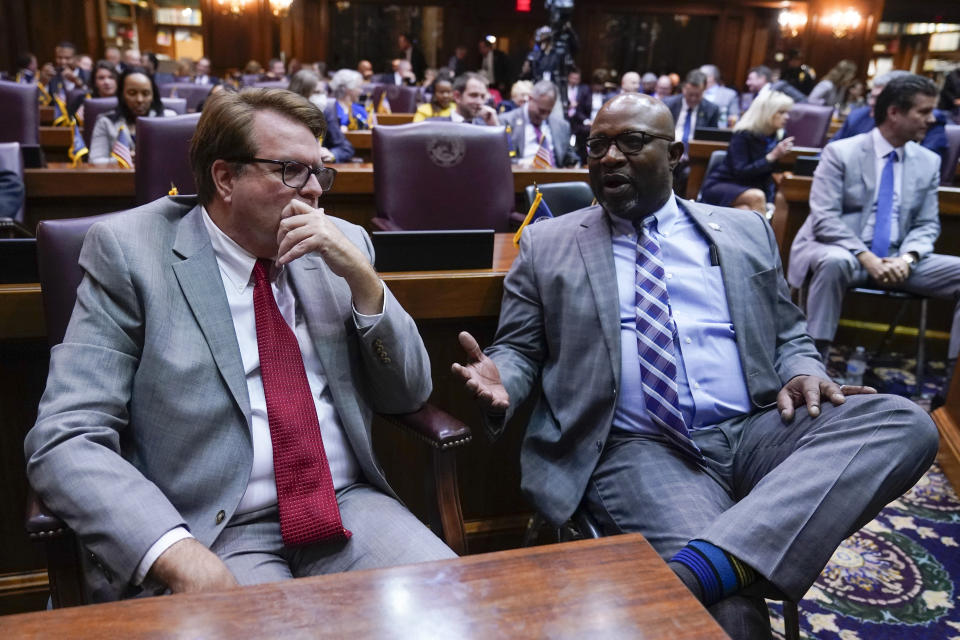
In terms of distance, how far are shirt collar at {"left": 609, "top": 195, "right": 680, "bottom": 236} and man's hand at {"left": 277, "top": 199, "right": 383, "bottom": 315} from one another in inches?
26.0

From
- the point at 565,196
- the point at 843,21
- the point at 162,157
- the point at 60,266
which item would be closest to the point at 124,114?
the point at 162,157

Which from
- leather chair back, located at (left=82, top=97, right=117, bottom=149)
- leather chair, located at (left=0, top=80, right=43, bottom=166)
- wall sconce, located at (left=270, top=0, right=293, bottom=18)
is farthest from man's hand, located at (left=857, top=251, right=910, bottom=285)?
wall sconce, located at (left=270, top=0, right=293, bottom=18)

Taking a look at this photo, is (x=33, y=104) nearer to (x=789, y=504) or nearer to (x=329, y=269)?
(x=329, y=269)

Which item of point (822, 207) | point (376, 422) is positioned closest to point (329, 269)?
point (376, 422)

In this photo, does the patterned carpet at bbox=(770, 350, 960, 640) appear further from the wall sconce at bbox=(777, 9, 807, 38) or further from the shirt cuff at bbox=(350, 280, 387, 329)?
the wall sconce at bbox=(777, 9, 807, 38)

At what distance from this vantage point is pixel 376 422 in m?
1.76

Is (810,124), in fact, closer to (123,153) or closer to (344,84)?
(344,84)

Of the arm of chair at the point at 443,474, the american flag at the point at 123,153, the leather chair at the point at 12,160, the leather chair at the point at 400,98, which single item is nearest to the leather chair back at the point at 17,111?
the american flag at the point at 123,153

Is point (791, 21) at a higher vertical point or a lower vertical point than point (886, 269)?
higher

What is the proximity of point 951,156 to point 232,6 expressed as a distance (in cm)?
1233

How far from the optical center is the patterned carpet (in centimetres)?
176

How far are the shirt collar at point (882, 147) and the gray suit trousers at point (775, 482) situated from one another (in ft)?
6.76

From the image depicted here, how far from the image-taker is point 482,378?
145 cm

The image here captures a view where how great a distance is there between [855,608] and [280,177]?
1.70m
